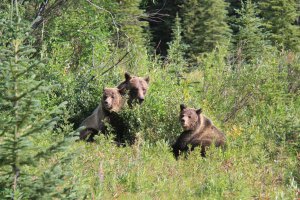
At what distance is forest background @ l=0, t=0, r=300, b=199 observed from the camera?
3.67 meters

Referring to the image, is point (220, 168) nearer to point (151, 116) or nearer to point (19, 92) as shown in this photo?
point (151, 116)

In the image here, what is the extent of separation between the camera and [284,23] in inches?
1208

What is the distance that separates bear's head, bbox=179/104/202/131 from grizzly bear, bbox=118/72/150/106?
107 centimetres

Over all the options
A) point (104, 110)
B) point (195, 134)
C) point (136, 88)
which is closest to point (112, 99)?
point (104, 110)

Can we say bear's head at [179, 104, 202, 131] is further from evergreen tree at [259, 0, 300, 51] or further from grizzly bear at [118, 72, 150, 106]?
evergreen tree at [259, 0, 300, 51]

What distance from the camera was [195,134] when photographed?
8.29 meters

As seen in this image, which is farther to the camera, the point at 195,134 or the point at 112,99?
the point at 112,99

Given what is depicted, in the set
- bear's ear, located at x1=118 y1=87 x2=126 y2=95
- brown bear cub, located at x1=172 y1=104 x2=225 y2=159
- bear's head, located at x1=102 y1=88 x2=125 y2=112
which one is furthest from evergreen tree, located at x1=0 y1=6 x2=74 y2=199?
bear's ear, located at x1=118 y1=87 x2=126 y2=95

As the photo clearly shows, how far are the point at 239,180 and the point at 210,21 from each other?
1026 inches

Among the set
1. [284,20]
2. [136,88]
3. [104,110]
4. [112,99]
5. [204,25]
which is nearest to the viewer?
[112,99]

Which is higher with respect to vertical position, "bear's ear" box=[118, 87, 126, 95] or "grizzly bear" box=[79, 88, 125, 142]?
"bear's ear" box=[118, 87, 126, 95]

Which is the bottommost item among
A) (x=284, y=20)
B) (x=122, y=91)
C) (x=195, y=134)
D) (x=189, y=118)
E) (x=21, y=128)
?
(x=284, y=20)

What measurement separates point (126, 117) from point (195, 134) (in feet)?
4.40

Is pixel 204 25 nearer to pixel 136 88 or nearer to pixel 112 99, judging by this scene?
pixel 136 88
